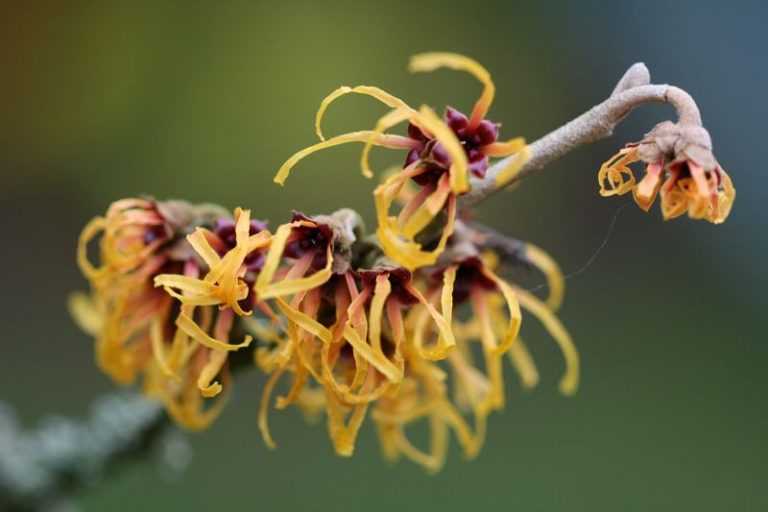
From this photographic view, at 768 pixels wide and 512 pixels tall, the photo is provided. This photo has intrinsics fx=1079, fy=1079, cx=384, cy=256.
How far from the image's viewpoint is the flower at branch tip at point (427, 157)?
990mm

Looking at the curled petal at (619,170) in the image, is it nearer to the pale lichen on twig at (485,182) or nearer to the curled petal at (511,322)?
the pale lichen on twig at (485,182)

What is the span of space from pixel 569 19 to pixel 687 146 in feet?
12.5

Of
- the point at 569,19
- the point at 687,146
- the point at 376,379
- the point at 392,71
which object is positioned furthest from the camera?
the point at 569,19

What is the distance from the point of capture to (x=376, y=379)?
1.17m

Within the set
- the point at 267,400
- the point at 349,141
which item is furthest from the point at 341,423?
the point at 349,141

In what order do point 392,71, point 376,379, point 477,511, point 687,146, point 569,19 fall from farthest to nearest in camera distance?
point 569,19 < point 392,71 < point 477,511 < point 376,379 < point 687,146

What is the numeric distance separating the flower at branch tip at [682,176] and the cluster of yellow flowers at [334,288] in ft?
0.39

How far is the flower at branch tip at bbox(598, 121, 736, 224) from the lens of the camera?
3.21 feet

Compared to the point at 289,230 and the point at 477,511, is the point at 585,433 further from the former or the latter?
the point at 289,230

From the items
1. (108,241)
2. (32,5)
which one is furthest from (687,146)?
(32,5)

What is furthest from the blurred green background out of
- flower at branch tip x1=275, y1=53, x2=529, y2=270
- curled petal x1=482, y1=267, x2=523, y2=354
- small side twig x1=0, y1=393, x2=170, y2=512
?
flower at branch tip x1=275, y1=53, x2=529, y2=270

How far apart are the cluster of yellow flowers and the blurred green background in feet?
6.55

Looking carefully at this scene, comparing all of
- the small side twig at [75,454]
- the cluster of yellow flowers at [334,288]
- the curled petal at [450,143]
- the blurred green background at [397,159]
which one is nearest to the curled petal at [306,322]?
the cluster of yellow flowers at [334,288]

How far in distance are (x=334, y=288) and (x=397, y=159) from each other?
2.70 meters
